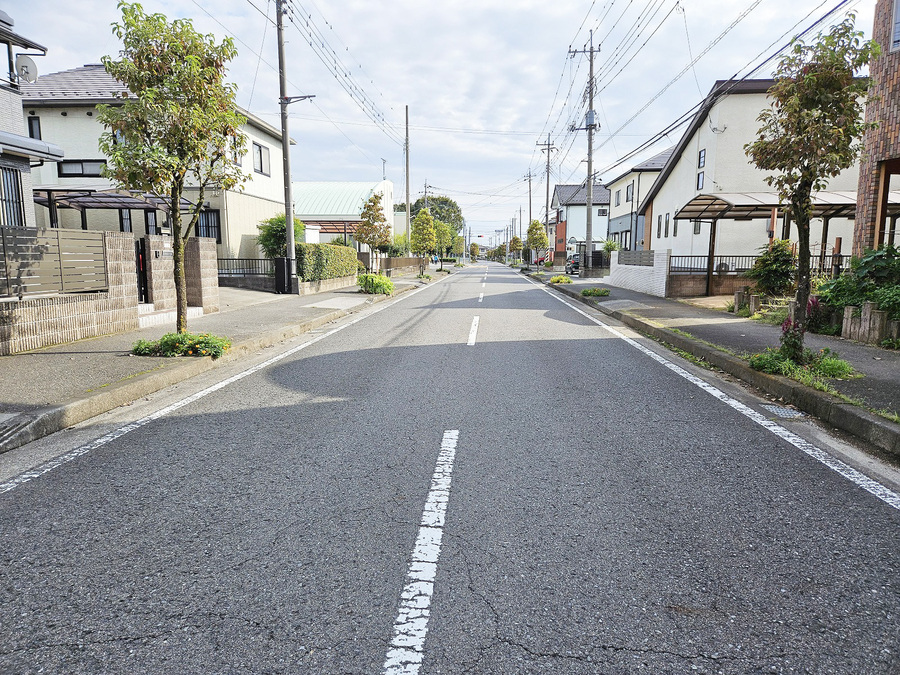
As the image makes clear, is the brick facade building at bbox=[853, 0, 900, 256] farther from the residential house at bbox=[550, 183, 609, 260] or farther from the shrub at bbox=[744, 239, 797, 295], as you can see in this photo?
the residential house at bbox=[550, 183, 609, 260]

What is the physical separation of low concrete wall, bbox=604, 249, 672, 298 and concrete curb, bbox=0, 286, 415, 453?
44.7 feet

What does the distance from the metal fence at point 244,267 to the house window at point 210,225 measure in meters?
1.01

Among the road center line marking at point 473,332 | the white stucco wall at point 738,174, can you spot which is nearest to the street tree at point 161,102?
the road center line marking at point 473,332

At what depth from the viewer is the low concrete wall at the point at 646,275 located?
1778 centimetres

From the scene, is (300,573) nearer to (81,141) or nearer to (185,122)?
(185,122)

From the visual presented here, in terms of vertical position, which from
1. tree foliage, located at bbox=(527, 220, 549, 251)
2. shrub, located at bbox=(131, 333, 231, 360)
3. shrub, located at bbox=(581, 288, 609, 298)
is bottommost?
shrub, located at bbox=(131, 333, 231, 360)

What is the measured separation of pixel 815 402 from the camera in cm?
517

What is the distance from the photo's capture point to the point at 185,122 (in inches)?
270

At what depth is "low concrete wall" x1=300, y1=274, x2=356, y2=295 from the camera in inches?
762

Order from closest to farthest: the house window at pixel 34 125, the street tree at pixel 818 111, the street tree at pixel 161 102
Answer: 1. the street tree at pixel 818 111
2. the street tree at pixel 161 102
3. the house window at pixel 34 125

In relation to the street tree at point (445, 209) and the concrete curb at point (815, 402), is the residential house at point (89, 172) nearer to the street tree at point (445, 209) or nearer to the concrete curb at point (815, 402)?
the concrete curb at point (815, 402)

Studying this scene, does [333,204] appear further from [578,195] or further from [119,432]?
[119,432]

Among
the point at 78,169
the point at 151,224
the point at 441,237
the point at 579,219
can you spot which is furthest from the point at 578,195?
the point at 78,169

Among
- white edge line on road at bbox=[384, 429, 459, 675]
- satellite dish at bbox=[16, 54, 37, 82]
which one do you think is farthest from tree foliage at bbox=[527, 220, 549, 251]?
white edge line on road at bbox=[384, 429, 459, 675]
